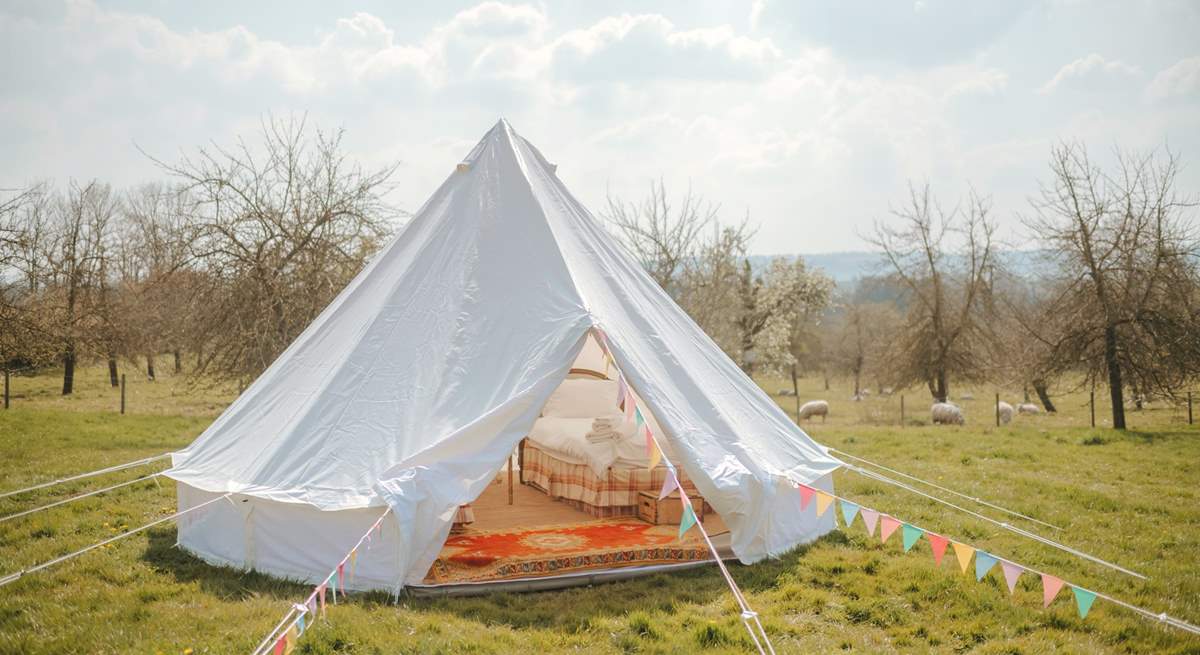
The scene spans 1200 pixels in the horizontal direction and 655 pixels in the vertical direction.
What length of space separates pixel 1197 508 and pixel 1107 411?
1179 centimetres

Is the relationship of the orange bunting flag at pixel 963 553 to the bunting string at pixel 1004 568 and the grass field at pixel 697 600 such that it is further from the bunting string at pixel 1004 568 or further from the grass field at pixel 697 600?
the grass field at pixel 697 600

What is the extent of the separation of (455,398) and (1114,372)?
12586 millimetres

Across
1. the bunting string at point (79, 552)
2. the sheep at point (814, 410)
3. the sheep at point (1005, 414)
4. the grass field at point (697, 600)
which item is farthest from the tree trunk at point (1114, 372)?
the bunting string at point (79, 552)

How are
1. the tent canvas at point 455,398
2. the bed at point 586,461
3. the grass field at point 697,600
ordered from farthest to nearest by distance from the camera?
the bed at point 586,461
the tent canvas at point 455,398
the grass field at point 697,600

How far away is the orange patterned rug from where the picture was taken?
209 inches

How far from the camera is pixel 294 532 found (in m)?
5.11

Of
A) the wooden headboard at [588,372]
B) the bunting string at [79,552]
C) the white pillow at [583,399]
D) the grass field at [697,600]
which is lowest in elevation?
the grass field at [697,600]

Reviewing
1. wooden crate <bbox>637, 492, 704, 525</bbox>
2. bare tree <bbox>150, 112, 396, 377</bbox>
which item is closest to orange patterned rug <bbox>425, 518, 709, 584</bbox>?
wooden crate <bbox>637, 492, 704, 525</bbox>

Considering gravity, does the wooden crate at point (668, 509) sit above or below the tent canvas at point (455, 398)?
below

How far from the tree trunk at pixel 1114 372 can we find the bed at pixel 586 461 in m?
9.51

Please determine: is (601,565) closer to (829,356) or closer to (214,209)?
(214,209)

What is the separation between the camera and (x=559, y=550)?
588 cm

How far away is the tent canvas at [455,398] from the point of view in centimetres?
503

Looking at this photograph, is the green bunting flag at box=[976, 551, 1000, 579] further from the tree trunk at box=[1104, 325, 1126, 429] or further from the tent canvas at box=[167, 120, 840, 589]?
the tree trunk at box=[1104, 325, 1126, 429]
